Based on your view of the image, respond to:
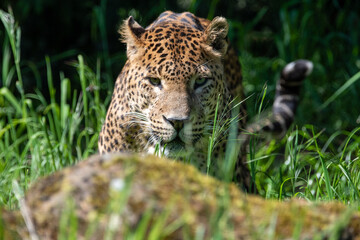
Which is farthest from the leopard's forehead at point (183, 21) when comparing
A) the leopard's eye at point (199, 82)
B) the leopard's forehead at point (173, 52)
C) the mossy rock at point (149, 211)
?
the mossy rock at point (149, 211)

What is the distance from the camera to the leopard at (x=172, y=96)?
12.6ft

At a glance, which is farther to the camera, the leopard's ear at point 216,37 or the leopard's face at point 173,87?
the leopard's ear at point 216,37

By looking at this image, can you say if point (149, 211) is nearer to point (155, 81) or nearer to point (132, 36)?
point (155, 81)

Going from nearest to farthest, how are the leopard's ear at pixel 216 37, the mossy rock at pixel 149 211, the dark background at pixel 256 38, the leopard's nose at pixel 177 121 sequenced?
1. the mossy rock at pixel 149 211
2. the leopard's nose at pixel 177 121
3. the leopard's ear at pixel 216 37
4. the dark background at pixel 256 38

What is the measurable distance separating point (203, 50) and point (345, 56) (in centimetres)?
336

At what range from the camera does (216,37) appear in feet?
14.1

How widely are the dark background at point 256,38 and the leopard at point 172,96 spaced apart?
1.89 m

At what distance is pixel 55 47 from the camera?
7.69 meters

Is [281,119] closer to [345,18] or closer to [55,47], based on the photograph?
[345,18]

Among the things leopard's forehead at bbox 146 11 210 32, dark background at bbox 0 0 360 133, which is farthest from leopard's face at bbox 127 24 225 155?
dark background at bbox 0 0 360 133

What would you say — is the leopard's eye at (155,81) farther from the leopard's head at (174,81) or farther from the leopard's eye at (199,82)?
the leopard's eye at (199,82)

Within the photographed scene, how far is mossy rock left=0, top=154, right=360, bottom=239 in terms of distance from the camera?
1763 millimetres

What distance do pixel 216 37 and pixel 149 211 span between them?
9.03 feet

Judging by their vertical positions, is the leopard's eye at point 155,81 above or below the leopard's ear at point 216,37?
below
